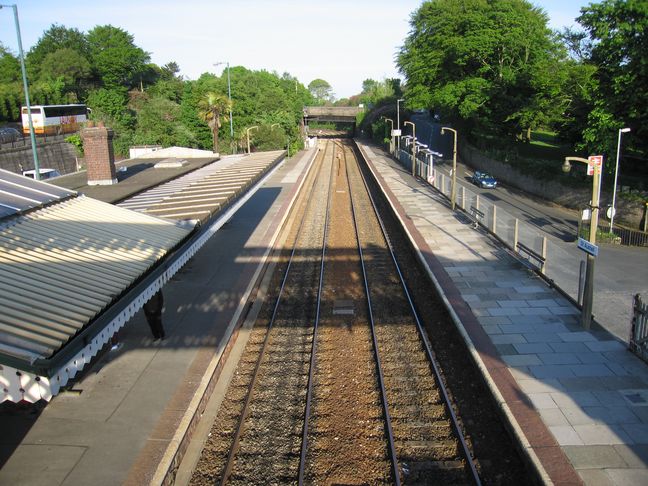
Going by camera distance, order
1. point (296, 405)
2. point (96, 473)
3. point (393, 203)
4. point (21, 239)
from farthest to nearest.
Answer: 1. point (393, 203)
2. point (296, 405)
3. point (21, 239)
4. point (96, 473)

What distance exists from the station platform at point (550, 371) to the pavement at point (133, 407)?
5.57 meters

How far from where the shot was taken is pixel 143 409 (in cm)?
943

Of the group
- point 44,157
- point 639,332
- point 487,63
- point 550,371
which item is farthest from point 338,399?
point 44,157

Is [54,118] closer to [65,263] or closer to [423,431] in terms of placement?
[65,263]

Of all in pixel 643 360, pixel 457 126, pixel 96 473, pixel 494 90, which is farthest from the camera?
pixel 457 126

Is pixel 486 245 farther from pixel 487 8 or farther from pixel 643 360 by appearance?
pixel 487 8

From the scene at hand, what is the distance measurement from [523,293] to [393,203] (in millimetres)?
17095

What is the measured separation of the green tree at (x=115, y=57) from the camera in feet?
277

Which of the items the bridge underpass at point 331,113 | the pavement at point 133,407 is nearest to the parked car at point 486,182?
the pavement at point 133,407

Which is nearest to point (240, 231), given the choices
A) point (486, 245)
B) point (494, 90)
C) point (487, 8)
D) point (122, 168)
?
A: point (122, 168)

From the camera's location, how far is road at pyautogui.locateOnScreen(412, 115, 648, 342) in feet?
48.6

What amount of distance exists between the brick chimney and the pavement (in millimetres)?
5633

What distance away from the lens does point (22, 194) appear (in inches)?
456

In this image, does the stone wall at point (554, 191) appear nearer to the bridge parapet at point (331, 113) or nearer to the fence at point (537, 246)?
the fence at point (537, 246)
